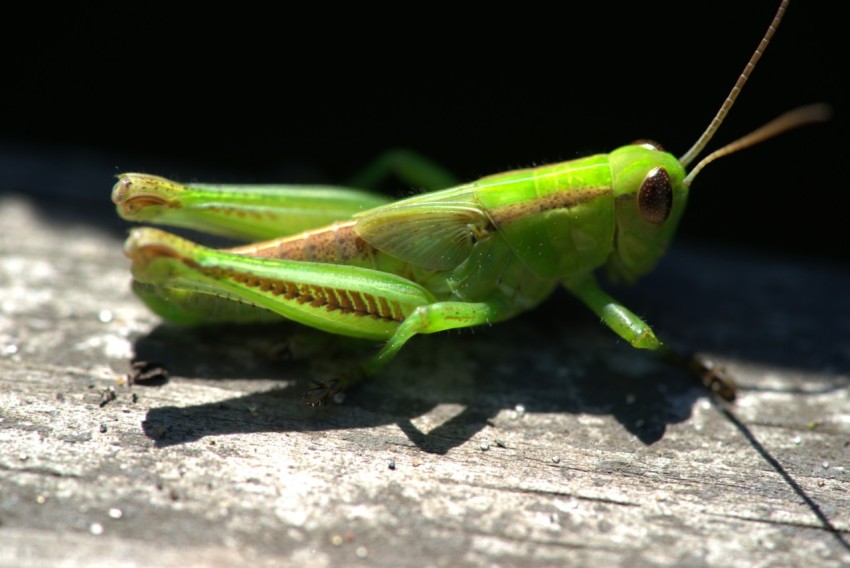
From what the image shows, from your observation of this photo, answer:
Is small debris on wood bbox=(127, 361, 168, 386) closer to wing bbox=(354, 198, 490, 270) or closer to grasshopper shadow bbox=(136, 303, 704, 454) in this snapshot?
grasshopper shadow bbox=(136, 303, 704, 454)

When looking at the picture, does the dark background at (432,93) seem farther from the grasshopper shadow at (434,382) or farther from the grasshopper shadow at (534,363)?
the grasshopper shadow at (434,382)

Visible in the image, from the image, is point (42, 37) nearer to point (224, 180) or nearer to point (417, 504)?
point (224, 180)

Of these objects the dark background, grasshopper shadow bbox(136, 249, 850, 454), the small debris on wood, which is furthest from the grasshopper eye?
the small debris on wood

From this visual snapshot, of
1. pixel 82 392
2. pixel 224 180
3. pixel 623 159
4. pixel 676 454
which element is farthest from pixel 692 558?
pixel 224 180

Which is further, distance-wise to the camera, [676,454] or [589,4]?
[589,4]

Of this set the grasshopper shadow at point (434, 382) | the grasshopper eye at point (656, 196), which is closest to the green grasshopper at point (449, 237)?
the grasshopper eye at point (656, 196)

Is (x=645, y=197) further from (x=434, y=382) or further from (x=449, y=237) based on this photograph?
(x=434, y=382)
